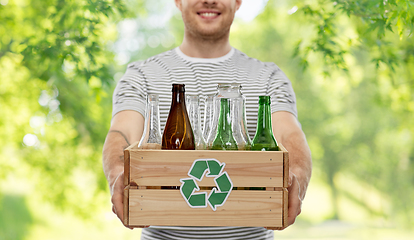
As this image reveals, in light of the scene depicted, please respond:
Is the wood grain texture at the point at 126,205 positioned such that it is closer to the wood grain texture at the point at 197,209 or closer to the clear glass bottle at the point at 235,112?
the wood grain texture at the point at 197,209

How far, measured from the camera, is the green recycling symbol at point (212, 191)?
2.88 feet

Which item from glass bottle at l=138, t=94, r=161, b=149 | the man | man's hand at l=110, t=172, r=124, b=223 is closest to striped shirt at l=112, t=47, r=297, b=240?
the man

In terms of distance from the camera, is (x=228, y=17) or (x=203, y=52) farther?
(x=203, y=52)

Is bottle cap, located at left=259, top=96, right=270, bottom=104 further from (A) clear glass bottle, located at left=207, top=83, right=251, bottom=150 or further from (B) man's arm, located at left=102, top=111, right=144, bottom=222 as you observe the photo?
(B) man's arm, located at left=102, top=111, right=144, bottom=222

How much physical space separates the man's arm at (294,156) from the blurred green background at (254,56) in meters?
0.74

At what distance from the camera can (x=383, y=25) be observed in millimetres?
1889

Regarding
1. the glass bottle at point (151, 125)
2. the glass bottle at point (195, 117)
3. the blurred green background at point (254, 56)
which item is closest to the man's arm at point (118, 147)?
the glass bottle at point (151, 125)

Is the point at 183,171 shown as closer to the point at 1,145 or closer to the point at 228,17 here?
the point at 228,17

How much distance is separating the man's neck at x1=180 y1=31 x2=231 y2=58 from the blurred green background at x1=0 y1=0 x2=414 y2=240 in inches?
29.8

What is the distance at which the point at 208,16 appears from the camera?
1.41 metres

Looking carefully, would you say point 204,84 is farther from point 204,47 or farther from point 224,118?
point 224,118

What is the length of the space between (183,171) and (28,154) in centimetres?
528

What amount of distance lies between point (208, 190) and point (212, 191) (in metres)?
0.01

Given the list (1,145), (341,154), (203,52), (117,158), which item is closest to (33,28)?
(1,145)
